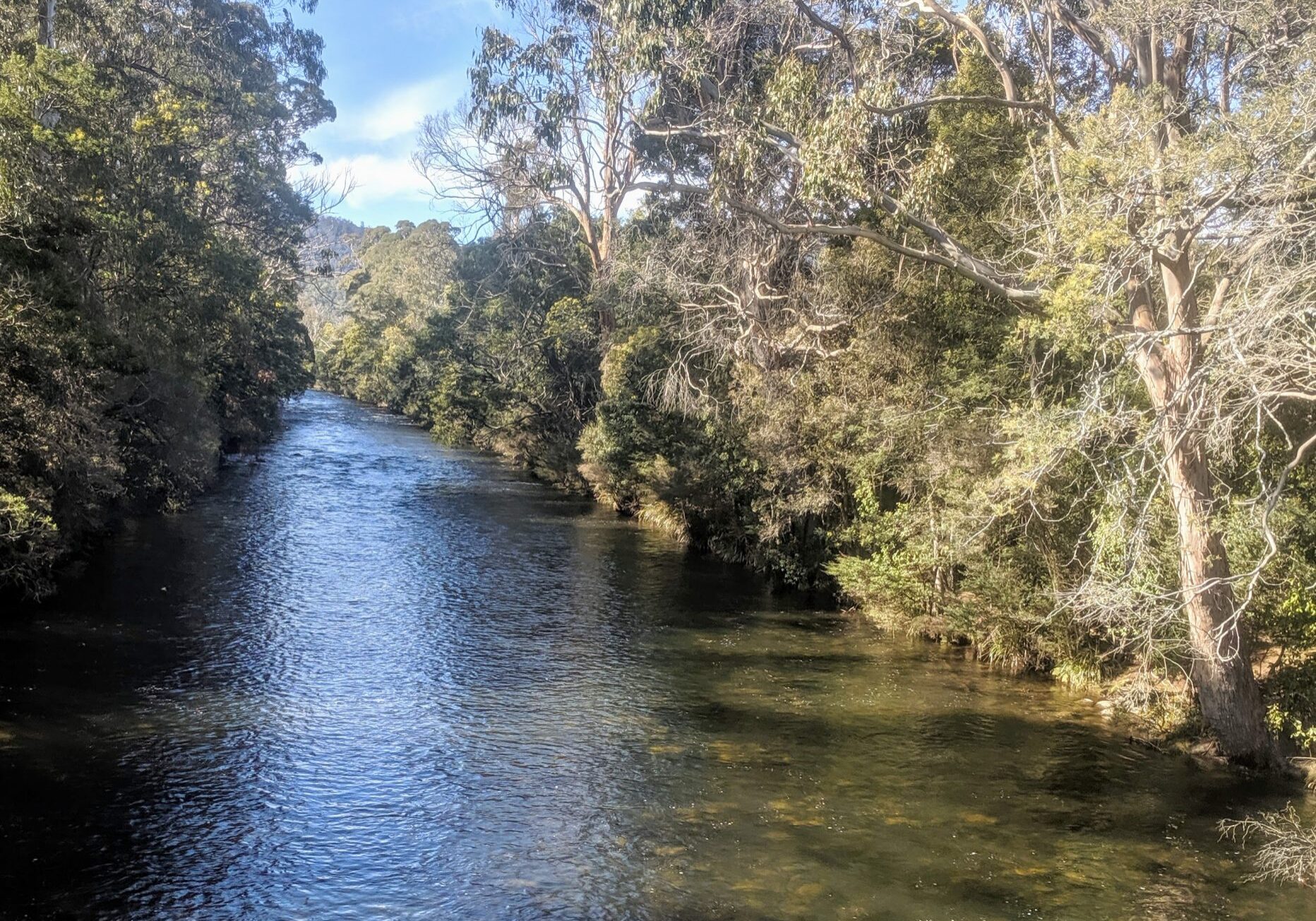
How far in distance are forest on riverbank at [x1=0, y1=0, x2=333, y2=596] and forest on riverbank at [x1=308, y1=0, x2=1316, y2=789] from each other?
8.02m

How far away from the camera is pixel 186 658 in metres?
16.6

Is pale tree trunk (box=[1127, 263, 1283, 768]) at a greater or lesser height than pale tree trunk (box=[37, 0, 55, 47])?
lesser

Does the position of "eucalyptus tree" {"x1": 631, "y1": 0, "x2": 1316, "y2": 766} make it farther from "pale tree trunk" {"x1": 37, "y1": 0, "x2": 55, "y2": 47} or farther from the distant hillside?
the distant hillside

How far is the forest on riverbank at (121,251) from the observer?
1546 centimetres

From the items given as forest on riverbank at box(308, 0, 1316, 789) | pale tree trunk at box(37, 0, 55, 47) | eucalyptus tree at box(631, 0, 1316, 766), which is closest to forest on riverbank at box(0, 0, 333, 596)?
pale tree trunk at box(37, 0, 55, 47)

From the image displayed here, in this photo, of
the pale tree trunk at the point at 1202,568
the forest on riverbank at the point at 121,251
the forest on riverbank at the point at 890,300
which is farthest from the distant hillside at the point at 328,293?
the pale tree trunk at the point at 1202,568

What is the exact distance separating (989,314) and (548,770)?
11717 millimetres

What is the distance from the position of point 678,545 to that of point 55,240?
1837cm

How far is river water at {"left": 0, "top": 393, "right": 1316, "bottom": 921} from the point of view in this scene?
9.96m

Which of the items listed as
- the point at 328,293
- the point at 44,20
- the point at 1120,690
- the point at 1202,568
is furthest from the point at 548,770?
the point at 328,293

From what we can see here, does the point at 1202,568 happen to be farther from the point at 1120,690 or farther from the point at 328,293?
the point at 328,293

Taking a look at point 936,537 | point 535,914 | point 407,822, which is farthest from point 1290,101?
point 407,822

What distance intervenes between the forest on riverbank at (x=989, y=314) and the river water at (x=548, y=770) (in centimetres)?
220

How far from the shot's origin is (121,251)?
20.7 m
